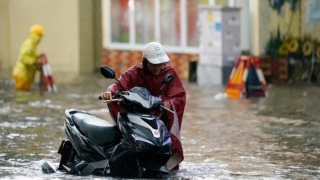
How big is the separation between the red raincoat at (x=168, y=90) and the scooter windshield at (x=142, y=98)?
472 mm

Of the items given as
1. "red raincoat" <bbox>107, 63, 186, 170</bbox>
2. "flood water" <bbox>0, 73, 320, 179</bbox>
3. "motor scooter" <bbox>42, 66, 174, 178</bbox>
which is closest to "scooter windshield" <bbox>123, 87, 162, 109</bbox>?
"motor scooter" <bbox>42, 66, 174, 178</bbox>

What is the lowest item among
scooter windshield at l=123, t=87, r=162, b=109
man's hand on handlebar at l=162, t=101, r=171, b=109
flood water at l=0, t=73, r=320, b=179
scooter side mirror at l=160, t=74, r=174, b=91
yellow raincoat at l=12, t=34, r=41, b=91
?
flood water at l=0, t=73, r=320, b=179

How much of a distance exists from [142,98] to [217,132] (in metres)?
4.49

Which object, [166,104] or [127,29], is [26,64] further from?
[166,104]

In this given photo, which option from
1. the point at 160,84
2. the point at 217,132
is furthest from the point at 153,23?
the point at 160,84

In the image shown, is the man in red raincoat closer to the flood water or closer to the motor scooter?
the motor scooter

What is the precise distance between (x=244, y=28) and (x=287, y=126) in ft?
29.5

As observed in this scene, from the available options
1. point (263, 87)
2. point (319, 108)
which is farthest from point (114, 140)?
point (263, 87)

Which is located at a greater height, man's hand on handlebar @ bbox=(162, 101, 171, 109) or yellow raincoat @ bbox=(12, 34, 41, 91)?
man's hand on handlebar @ bbox=(162, 101, 171, 109)

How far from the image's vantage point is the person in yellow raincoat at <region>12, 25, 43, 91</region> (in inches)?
800

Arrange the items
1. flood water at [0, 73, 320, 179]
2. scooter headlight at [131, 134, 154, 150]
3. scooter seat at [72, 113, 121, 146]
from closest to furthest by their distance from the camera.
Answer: scooter headlight at [131, 134, 154, 150]
scooter seat at [72, 113, 121, 146]
flood water at [0, 73, 320, 179]

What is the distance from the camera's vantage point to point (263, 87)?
1789 cm

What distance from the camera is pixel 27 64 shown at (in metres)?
20.5

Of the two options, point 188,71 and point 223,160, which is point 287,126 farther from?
point 188,71
